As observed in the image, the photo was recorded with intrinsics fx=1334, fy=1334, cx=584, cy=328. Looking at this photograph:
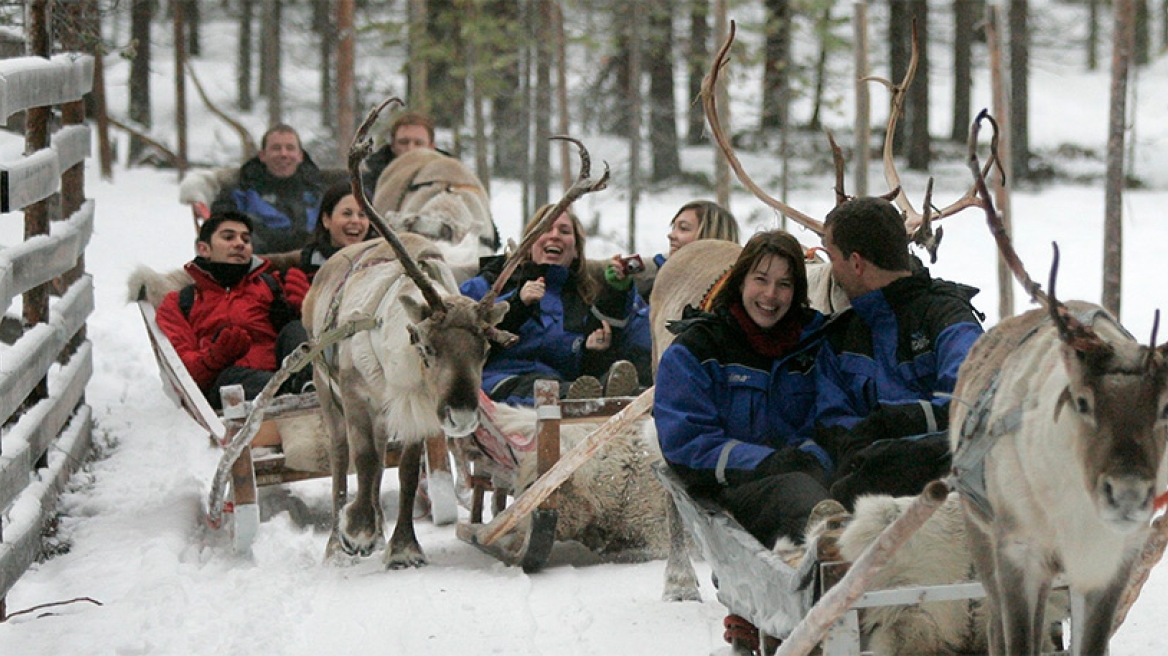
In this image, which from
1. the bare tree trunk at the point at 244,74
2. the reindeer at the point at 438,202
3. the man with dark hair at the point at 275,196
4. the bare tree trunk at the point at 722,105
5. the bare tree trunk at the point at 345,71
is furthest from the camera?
the bare tree trunk at the point at 244,74

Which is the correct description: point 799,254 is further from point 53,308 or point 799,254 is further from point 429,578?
point 53,308

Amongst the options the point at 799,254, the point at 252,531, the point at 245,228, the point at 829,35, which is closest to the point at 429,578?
the point at 252,531

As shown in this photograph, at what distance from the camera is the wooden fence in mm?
4719

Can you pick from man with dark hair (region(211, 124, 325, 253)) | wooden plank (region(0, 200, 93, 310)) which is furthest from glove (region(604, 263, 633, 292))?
man with dark hair (region(211, 124, 325, 253))

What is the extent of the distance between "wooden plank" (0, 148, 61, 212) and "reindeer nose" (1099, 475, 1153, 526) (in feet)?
12.1

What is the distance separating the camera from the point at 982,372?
10.6 ft

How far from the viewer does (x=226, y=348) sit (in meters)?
7.12

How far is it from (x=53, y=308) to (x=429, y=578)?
2.47m

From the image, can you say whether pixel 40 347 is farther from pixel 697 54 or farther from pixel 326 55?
pixel 326 55

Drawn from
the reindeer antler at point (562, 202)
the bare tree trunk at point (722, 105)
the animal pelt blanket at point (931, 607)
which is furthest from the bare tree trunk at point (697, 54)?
the animal pelt blanket at point (931, 607)

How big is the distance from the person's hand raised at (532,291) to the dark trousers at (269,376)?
1.25 meters

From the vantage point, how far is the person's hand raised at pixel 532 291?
21.1 ft

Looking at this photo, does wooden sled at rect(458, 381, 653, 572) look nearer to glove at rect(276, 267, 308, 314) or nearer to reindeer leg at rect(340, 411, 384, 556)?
reindeer leg at rect(340, 411, 384, 556)

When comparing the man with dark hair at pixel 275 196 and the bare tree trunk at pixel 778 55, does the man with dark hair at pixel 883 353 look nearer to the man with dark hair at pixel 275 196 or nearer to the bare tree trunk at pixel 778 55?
the man with dark hair at pixel 275 196
